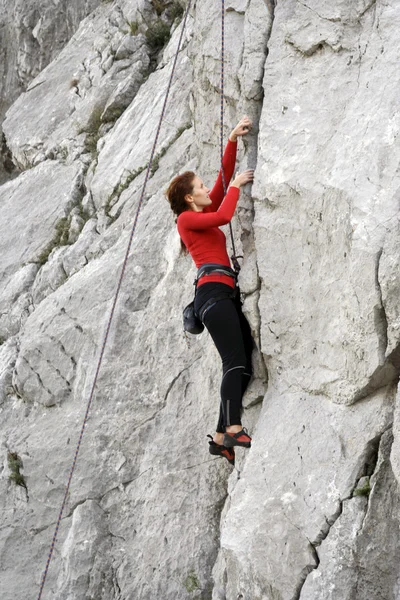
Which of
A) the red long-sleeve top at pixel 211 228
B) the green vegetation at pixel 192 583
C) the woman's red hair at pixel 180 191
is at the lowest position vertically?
the green vegetation at pixel 192 583

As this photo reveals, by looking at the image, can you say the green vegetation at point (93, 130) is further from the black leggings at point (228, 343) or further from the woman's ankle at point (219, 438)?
the woman's ankle at point (219, 438)

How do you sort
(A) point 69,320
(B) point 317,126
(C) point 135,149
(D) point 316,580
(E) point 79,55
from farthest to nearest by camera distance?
(E) point 79,55, (C) point 135,149, (A) point 69,320, (B) point 317,126, (D) point 316,580

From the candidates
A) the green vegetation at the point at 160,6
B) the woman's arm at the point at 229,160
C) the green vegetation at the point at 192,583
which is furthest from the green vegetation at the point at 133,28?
the green vegetation at the point at 192,583

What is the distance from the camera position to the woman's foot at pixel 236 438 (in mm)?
7551

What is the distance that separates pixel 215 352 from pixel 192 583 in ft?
7.76

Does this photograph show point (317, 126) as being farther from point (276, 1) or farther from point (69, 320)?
point (69, 320)

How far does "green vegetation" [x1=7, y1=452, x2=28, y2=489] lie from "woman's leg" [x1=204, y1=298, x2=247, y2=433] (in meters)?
3.12

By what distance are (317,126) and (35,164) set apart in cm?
812

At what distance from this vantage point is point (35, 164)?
14.5 metres

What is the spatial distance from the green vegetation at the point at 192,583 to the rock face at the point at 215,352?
2cm

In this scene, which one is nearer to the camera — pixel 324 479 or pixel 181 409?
pixel 324 479

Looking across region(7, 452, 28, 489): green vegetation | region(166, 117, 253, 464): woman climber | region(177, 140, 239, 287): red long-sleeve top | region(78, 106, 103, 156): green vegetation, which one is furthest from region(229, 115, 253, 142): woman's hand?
region(78, 106, 103, 156): green vegetation

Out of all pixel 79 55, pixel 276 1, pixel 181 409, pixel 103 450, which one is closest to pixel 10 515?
pixel 103 450

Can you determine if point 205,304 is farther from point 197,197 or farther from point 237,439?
point 237,439
